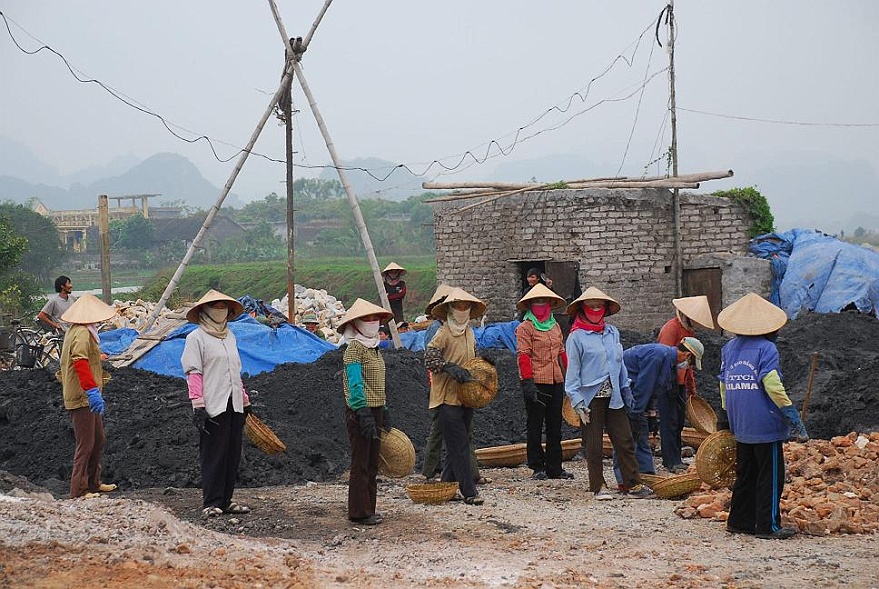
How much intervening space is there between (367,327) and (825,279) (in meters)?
13.1

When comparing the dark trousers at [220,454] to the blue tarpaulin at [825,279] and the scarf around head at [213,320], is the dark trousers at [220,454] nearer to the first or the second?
the scarf around head at [213,320]

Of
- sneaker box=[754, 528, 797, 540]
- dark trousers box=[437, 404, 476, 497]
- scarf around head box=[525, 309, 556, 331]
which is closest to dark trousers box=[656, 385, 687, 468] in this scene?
scarf around head box=[525, 309, 556, 331]

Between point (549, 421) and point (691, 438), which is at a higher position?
point (549, 421)

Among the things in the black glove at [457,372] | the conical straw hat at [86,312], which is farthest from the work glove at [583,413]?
the conical straw hat at [86,312]

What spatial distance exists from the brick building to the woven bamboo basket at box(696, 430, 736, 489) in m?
11.2

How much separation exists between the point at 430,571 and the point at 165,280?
1268 inches

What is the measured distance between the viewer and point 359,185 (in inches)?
7805

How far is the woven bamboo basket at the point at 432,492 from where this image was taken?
8.48 meters

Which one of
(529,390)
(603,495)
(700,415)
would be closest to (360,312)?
(529,390)

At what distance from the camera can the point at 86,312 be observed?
865cm

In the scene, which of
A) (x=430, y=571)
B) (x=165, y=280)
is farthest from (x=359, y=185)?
(x=430, y=571)

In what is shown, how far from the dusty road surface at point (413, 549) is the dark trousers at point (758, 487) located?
0.16m

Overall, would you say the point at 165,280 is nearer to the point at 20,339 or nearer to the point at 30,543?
the point at 20,339

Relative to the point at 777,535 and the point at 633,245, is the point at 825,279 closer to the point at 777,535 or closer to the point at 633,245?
the point at 633,245
